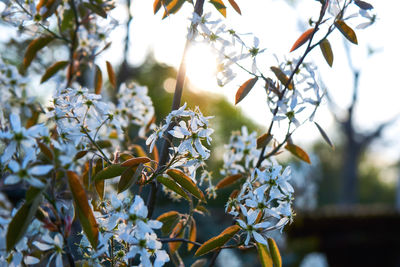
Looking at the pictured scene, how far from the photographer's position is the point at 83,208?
667 millimetres

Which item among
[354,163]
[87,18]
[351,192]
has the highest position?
[87,18]

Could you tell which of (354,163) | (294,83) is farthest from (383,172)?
(294,83)

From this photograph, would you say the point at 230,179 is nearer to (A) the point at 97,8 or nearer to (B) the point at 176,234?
(B) the point at 176,234

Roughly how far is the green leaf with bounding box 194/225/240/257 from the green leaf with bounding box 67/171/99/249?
219 mm

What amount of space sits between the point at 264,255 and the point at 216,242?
105 millimetres

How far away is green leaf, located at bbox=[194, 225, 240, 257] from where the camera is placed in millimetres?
782

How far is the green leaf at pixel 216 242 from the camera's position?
782 mm

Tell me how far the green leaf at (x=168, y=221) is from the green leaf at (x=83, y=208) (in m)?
0.29

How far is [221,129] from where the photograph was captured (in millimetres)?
11945

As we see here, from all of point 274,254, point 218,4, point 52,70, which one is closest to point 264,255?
point 274,254

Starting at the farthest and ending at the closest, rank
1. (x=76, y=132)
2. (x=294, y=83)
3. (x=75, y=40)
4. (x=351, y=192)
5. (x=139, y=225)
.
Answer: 1. (x=351, y=192)
2. (x=75, y=40)
3. (x=294, y=83)
4. (x=76, y=132)
5. (x=139, y=225)

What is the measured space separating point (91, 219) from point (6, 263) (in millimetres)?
214

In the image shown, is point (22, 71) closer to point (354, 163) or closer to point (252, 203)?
point (252, 203)

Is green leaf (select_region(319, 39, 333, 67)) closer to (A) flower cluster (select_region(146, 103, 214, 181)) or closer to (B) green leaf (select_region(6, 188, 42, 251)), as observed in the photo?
(A) flower cluster (select_region(146, 103, 214, 181))
